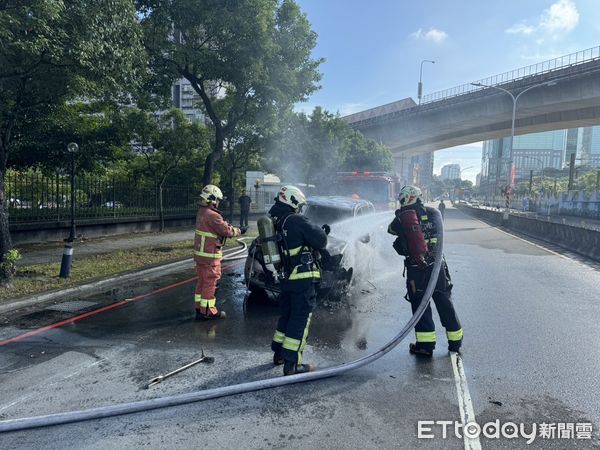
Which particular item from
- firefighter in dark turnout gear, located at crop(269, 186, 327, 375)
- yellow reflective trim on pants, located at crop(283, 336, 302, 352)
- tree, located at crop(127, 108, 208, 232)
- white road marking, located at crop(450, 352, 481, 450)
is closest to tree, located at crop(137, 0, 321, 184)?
tree, located at crop(127, 108, 208, 232)

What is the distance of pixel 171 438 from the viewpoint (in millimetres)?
3158

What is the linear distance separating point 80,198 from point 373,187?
34.0ft

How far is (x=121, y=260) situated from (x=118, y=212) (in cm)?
606

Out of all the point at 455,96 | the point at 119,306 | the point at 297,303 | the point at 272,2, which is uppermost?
the point at 455,96

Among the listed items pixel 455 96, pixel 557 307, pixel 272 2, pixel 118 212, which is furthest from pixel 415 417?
pixel 455 96

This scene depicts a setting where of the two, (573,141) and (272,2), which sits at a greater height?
(573,141)

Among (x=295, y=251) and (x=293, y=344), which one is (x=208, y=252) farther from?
(x=293, y=344)

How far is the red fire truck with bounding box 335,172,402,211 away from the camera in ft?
52.9

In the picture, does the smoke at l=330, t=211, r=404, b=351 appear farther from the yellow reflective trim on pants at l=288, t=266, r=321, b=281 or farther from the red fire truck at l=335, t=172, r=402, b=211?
the red fire truck at l=335, t=172, r=402, b=211

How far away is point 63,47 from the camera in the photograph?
23.1 feet

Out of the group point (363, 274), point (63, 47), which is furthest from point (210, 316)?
point (63, 47)

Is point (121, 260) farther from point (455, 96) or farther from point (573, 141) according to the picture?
point (573, 141)

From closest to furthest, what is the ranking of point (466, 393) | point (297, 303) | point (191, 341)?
point (466, 393) → point (297, 303) → point (191, 341)

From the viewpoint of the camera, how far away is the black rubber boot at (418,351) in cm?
486
